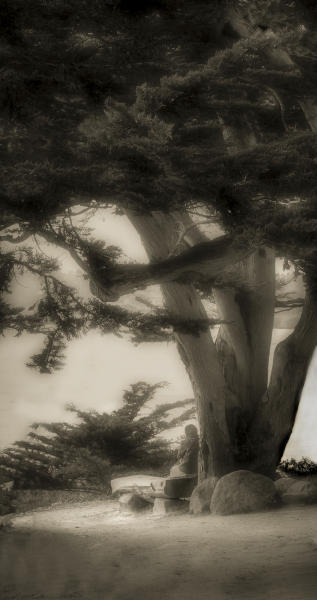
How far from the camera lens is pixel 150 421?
12.6m


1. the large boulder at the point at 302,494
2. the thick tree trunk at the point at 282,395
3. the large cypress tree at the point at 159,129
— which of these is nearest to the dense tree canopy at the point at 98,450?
the thick tree trunk at the point at 282,395

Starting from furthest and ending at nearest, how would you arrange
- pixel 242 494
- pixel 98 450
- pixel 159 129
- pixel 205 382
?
pixel 98 450, pixel 205 382, pixel 242 494, pixel 159 129

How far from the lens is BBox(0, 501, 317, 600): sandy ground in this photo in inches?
199

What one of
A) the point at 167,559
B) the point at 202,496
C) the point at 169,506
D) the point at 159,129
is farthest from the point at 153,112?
the point at 169,506

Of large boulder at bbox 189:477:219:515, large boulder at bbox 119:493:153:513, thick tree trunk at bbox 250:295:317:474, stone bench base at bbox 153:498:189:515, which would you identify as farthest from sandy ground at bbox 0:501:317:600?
thick tree trunk at bbox 250:295:317:474

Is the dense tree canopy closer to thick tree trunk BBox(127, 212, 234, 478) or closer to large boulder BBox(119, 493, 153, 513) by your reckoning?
large boulder BBox(119, 493, 153, 513)

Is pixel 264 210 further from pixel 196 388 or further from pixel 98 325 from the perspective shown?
pixel 196 388

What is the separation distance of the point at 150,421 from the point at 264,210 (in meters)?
7.75

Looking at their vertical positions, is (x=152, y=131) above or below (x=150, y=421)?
above

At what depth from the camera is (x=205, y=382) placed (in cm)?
1015

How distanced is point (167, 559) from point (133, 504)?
4.52 metres

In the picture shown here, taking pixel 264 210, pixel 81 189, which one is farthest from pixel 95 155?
pixel 264 210

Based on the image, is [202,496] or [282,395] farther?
[282,395]

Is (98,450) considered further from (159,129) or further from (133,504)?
(159,129)
